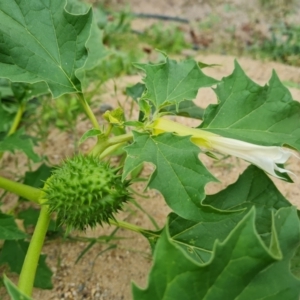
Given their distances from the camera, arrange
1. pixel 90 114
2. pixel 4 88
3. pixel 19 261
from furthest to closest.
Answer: pixel 4 88
pixel 19 261
pixel 90 114

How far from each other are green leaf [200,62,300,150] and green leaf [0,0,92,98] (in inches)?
14.4

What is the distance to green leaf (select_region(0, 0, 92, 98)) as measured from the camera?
1357 mm

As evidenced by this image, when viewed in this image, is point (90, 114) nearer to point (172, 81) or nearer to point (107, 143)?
point (107, 143)

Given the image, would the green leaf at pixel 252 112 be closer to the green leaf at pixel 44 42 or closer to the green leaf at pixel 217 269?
the green leaf at pixel 44 42

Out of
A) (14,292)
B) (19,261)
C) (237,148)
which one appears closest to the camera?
(14,292)

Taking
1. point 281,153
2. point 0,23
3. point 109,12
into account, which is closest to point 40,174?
point 0,23

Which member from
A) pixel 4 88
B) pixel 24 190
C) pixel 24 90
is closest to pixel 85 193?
pixel 24 190

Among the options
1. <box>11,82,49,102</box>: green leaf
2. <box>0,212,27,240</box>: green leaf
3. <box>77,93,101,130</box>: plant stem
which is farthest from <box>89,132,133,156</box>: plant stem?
<box>11,82,49,102</box>: green leaf

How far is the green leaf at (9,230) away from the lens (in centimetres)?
135

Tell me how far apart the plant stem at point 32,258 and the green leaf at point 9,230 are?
0.12 metres

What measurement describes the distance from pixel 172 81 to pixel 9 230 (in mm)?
561

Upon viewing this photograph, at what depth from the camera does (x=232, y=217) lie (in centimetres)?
123

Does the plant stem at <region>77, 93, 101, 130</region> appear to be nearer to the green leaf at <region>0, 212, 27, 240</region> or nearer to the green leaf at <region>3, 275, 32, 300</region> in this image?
the green leaf at <region>0, 212, 27, 240</region>

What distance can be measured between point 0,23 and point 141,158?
1.76ft
